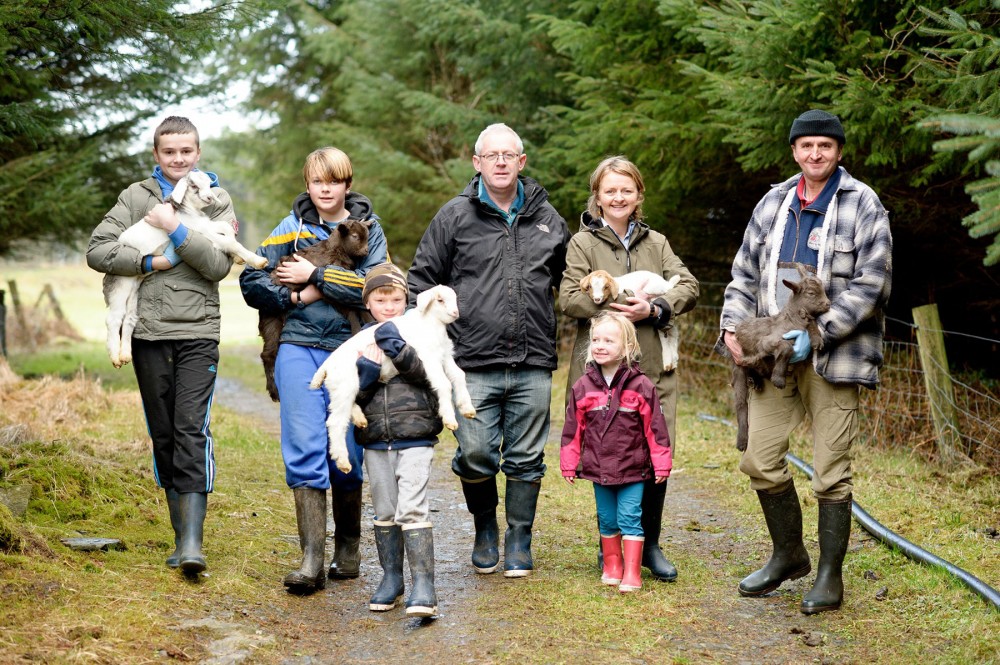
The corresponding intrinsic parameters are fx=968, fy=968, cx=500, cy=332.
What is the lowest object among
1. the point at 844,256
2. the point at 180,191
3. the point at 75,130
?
the point at 844,256

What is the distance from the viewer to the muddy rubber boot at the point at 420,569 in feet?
14.4

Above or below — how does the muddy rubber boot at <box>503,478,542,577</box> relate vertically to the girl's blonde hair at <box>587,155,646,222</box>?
below

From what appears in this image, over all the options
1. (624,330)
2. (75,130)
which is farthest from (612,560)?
(75,130)

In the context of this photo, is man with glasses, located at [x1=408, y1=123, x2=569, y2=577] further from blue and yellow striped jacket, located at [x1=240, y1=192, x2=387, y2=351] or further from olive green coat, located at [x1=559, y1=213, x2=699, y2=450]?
blue and yellow striped jacket, located at [x1=240, y1=192, x2=387, y2=351]

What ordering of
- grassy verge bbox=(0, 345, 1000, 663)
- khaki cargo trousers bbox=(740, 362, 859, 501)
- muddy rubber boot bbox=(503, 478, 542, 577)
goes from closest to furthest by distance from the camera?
grassy verge bbox=(0, 345, 1000, 663), khaki cargo trousers bbox=(740, 362, 859, 501), muddy rubber boot bbox=(503, 478, 542, 577)

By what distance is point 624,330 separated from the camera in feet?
16.0

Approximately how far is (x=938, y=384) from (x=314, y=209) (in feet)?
16.5

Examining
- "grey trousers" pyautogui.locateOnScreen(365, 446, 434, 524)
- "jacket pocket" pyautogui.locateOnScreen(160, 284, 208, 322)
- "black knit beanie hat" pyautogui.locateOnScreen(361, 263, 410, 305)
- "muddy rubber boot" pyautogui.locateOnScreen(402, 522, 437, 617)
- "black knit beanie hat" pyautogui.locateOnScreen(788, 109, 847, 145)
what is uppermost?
"black knit beanie hat" pyautogui.locateOnScreen(788, 109, 847, 145)

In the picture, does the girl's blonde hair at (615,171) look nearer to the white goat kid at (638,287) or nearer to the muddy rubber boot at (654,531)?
the white goat kid at (638,287)

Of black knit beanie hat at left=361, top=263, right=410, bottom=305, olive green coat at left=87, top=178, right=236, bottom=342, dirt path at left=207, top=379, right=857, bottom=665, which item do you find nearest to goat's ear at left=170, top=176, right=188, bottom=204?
olive green coat at left=87, top=178, right=236, bottom=342

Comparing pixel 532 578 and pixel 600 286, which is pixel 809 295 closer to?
pixel 600 286

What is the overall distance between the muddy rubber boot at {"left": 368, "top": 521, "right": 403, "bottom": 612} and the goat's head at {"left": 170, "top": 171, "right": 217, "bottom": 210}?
1.90 metres

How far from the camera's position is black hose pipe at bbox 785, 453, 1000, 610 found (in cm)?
454

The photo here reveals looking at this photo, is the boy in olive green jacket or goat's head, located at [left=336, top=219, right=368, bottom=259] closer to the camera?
the boy in olive green jacket
